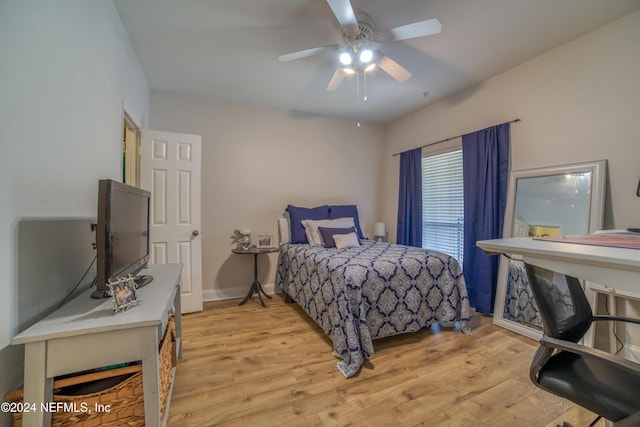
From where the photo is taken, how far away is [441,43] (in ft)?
6.97

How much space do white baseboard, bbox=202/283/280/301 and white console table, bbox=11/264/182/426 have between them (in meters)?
2.26

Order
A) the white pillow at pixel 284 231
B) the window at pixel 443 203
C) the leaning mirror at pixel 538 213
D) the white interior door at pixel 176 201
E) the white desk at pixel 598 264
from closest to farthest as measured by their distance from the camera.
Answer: the white desk at pixel 598 264 → the leaning mirror at pixel 538 213 → the white interior door at pixel 176 201 → the window at pixel 443 203 → the white pillow at pixel 284 231

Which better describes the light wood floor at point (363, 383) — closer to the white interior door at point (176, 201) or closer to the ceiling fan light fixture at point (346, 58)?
the white interior door at point (176, 201)

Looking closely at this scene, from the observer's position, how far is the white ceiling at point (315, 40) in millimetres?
1749

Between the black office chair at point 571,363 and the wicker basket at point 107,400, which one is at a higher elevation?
the black office chair at point 571,363

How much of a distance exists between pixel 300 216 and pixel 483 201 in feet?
7.29

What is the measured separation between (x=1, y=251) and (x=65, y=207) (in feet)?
1.39

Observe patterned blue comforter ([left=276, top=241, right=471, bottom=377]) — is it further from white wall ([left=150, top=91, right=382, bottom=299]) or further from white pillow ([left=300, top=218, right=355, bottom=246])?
white wall ([left=150, top=91, right=382, bottom=299])

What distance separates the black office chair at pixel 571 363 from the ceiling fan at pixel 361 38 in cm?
158

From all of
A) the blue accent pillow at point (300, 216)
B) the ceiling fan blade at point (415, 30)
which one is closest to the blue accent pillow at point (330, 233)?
the blue accent pillow at point (300, 216)

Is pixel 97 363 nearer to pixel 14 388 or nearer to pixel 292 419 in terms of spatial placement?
pixel 14 388

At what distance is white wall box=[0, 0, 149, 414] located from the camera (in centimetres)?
83

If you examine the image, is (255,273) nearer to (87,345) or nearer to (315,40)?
(87,345)

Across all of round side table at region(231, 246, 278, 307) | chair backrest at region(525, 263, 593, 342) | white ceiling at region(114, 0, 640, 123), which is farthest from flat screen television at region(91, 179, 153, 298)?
chair backrest at region(525, 263, 593, 342)
